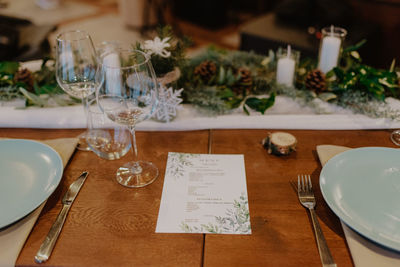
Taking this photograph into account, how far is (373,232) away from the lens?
655 mm

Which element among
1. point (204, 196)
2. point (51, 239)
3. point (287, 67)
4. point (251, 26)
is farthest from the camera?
point (251, 26)

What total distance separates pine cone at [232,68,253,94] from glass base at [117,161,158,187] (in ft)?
1.42

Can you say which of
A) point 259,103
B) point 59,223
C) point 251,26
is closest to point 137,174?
point 59,223

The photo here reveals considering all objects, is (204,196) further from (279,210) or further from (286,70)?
(286,70)

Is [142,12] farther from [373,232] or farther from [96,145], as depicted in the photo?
[373,232]

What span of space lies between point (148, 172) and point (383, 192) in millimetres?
531

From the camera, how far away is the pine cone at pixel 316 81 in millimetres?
1129

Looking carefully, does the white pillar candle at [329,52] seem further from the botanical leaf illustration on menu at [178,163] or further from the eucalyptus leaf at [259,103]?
the botanical leaf illustration on menu at [178,163]

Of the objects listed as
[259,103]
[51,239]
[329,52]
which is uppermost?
[329,52]

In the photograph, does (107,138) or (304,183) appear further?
(107,138)

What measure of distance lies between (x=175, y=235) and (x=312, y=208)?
0.29 meters

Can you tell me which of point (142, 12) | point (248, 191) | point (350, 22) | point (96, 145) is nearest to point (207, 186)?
point (248, 191)

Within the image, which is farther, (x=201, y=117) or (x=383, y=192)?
(x=201, y=117)

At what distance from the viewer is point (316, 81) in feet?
3.72
